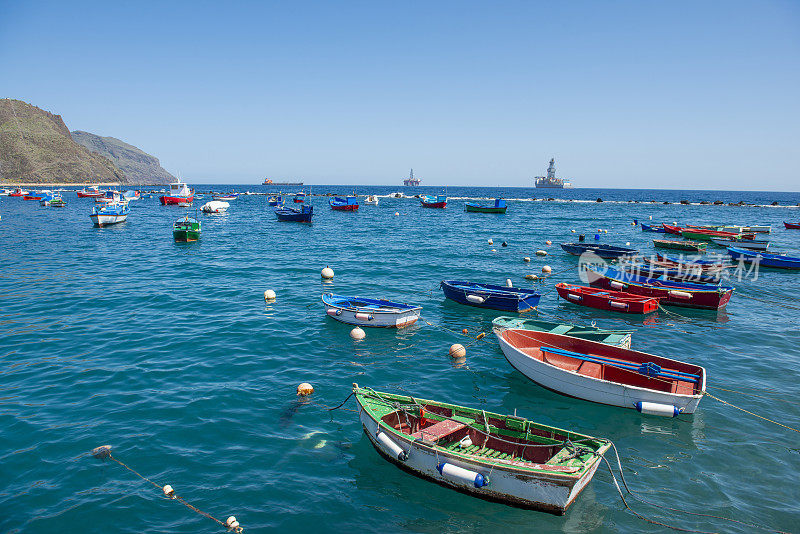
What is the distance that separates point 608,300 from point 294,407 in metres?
19.9

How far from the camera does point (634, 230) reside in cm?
6719

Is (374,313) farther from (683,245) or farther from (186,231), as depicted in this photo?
(683,245)

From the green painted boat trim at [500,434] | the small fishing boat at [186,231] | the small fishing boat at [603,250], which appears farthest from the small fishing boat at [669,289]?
the small fishing boat at [186,231]

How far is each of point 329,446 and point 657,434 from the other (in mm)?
10182

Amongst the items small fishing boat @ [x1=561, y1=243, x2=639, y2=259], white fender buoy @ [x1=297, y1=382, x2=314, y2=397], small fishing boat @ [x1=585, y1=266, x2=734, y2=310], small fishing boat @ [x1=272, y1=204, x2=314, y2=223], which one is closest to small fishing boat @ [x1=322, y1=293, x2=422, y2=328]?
white fender buoy @ [x1=297, y1=382, x2=314, y2=397]

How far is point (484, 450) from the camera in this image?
1084 centimetres

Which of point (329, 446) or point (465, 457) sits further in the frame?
point (329, 446)

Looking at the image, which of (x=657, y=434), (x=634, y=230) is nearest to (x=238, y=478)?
(x=657, y=434)

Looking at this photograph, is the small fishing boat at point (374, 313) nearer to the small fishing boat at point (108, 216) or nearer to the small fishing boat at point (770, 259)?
the small fishing boat at point (770, 259)

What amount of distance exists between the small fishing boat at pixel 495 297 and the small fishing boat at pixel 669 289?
7.31 metres

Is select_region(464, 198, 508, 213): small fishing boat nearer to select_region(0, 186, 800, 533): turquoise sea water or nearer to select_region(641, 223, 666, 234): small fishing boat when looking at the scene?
select_region(641, 223, 666, 234): small fishing boat

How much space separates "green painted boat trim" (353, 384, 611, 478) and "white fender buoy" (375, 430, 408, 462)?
0.67 feet

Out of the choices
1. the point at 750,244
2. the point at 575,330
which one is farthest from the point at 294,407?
the point at 750,244

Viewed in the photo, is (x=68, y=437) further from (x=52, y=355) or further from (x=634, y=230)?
(x=634, y=230)
